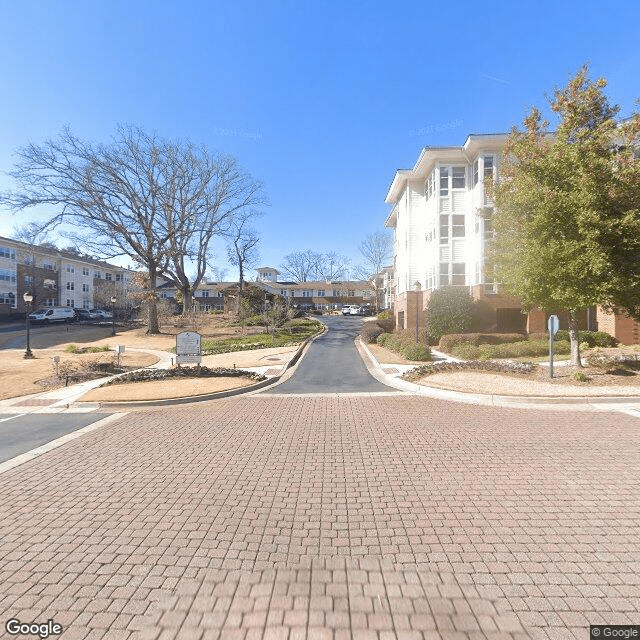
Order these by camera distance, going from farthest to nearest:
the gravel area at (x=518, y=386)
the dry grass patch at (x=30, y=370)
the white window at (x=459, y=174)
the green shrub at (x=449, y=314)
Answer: the white window at (x=459, y=174) → the green shrub at (x=449, y=314) → the dry grass patch at (x=30, y=370) → the gravel area at (x=518, y=386)

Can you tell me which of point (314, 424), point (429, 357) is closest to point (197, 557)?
point (314, 424)

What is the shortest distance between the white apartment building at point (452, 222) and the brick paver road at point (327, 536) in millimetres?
16891

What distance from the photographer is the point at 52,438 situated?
7.29m

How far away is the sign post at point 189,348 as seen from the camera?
560 inches

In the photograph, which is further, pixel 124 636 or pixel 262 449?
pixel 262 449

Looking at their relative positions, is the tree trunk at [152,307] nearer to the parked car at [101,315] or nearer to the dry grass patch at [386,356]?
the parked car at [101,315]

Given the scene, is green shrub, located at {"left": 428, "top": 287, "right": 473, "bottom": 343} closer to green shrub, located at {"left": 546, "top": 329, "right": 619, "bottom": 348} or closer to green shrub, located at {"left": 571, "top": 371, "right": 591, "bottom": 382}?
green shrub, located at {"left": 546, "top": 329, "right": 619, "bottom": 348}

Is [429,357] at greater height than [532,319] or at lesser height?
lesser

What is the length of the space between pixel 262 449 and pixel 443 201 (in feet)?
77.1

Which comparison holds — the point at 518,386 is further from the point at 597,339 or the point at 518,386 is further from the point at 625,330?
the point at 625,330

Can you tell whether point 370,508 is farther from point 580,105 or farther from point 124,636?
point 580,105

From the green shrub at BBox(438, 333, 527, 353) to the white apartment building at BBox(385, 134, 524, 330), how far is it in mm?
2809

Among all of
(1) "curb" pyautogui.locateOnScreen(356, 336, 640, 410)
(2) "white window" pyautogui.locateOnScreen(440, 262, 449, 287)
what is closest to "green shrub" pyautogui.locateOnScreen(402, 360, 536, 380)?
(1) "curb" pyautogui.locateOnScreen(356, 336, 640, 410)

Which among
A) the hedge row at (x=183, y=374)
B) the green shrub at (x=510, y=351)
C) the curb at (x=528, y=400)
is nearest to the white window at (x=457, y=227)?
the green shrub at (x=510, y=351)
